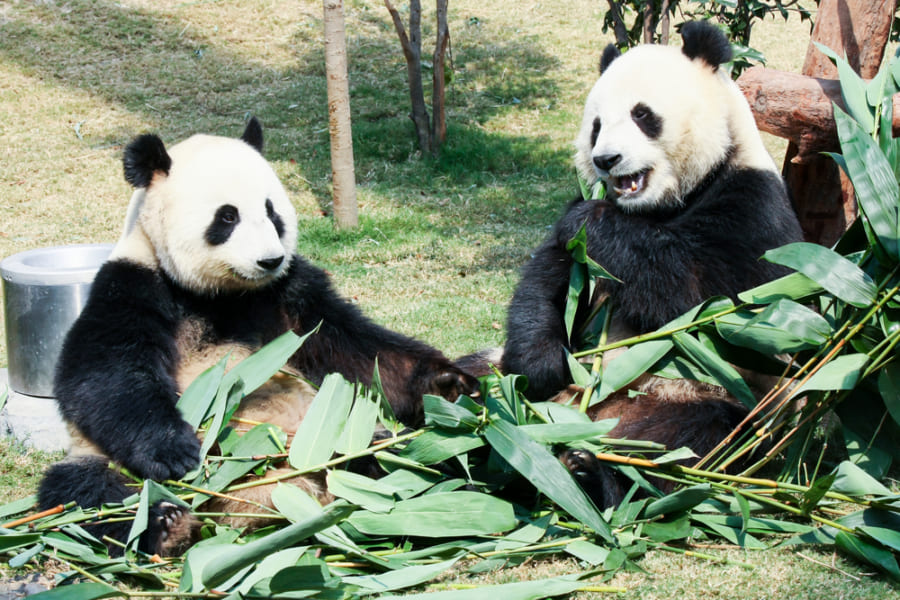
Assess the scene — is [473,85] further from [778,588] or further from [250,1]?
[778,588]

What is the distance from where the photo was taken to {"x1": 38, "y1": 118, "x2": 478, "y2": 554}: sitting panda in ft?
9.20

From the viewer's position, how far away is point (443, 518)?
2.60 meters

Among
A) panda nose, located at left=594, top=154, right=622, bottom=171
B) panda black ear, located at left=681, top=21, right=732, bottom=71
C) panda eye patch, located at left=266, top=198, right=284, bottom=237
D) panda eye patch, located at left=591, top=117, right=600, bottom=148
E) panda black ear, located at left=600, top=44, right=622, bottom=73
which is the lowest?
panda eye patch, located at left=266, top=198, right=284, bottom=237

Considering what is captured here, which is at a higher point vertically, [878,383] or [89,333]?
[89,333]

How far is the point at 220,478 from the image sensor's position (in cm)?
280

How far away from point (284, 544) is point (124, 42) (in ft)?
38.7

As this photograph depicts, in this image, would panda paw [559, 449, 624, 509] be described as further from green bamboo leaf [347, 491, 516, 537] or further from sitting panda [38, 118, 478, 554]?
sitting panda [38, 118, 478, 554]

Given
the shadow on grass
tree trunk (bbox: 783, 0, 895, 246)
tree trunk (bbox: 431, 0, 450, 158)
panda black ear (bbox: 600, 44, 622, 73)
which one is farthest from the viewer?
the shadow on grass

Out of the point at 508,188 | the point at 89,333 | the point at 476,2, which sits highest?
the point at 476,2

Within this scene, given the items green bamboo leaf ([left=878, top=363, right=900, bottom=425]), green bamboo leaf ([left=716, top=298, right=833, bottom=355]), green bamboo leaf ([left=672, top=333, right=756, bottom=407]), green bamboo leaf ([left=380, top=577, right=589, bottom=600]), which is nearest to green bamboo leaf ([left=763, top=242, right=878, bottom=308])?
green bamboo leaf ([left=716, top=298, right=833, bottom=355])

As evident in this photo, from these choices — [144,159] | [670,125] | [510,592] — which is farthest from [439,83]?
[510,592]

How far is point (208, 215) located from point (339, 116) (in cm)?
470

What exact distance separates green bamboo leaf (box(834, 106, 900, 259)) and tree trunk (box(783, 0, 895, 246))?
6.57 ft

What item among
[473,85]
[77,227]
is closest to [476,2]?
[473,85]
